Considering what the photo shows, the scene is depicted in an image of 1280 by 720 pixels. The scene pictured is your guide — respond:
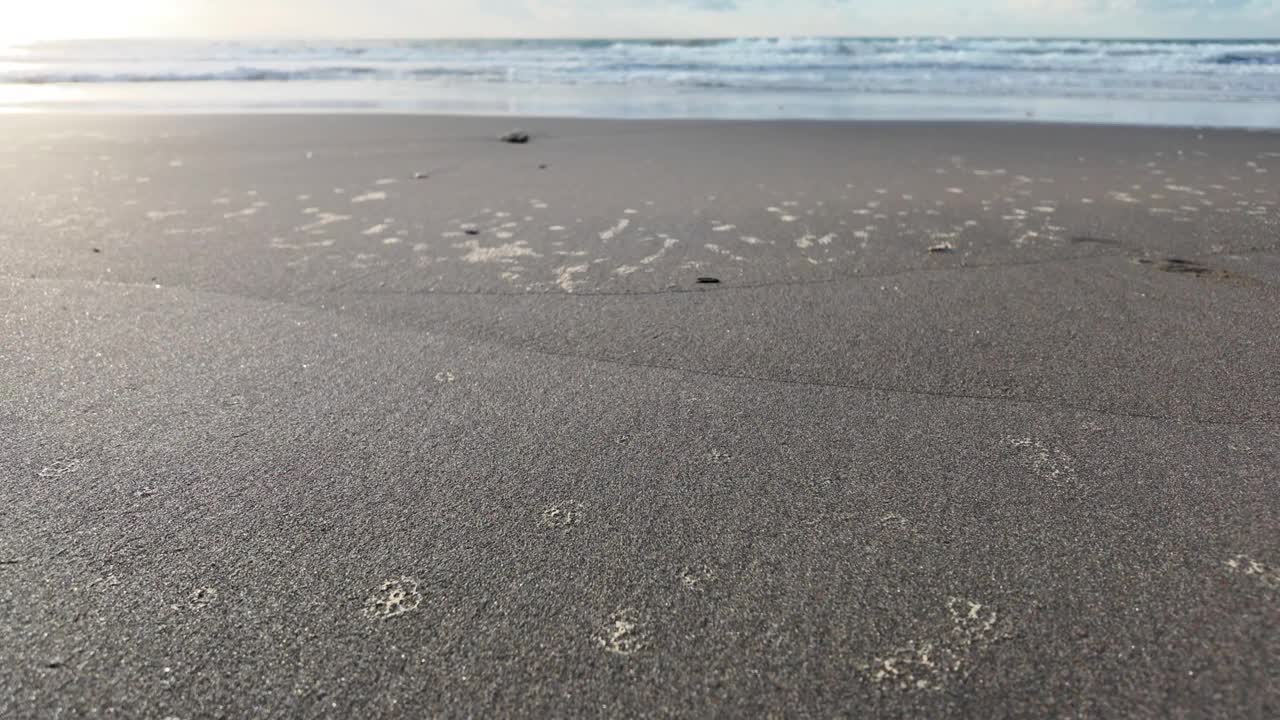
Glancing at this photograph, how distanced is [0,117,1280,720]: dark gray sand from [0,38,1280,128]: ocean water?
5912 mm

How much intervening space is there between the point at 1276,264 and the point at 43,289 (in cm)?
440

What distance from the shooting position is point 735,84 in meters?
12.9

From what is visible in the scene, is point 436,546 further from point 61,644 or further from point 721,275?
point 721,275

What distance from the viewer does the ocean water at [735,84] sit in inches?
352

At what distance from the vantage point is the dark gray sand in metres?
1.04

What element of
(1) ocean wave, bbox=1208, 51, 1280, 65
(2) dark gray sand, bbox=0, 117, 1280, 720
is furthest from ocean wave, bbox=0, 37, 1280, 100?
(2) dark gray sand, bbox=0, 117, 1280, 720

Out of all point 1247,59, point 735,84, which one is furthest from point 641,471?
point 1247,59

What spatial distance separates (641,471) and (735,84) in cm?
1256

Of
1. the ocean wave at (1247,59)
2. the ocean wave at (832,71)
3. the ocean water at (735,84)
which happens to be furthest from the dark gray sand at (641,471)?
the ocean wave at (1247,59)

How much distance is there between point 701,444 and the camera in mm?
1613

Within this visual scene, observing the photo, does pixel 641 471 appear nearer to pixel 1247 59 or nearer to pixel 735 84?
pixel 735 84

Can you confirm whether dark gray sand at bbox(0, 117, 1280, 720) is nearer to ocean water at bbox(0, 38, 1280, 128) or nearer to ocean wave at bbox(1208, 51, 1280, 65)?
ocean water at bbox(0, 38, 1280, 128)

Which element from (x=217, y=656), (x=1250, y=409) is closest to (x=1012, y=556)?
(x=1250, y=409)

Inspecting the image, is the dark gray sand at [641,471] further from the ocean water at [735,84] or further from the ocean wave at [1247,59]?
the ocean wave at [1247,59]
